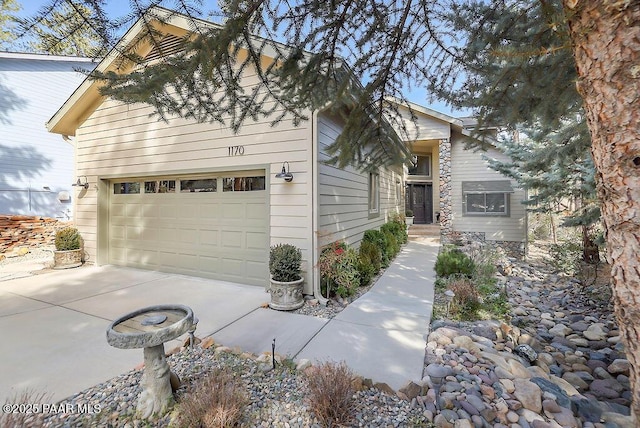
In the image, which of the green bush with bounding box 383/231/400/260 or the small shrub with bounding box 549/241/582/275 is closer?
the small shrub with bounding box 549/241/582/275

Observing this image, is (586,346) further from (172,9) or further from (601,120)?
(172,9)

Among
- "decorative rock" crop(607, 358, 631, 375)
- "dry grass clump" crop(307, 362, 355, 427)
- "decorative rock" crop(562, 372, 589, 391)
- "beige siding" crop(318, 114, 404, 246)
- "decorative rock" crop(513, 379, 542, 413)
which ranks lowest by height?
"decorative rock" crop(562, 372, 589, 391)

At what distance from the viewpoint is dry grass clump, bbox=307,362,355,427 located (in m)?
2.02

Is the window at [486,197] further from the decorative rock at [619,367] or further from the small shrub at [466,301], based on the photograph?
the decorative rock at [619,367]

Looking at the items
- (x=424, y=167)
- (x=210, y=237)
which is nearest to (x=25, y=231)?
(x=210, y=237)

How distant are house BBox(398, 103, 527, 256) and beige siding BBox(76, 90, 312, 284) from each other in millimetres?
6792

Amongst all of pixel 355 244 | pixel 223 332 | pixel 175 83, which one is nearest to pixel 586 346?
pixel 355 244

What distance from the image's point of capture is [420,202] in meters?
15.9

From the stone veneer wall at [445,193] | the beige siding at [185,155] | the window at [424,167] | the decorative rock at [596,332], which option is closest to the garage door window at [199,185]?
the beige siding at [185,155]

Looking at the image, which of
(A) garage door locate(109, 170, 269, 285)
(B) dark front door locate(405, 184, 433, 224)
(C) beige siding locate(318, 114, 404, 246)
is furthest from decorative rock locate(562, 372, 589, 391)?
(B) dark front door locate(405, 184, 433, 224)

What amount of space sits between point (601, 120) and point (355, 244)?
5.56 meters

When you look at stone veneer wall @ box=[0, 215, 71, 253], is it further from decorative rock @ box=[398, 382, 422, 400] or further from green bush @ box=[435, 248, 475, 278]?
green bush @ box=[435, 248, 475, 278]

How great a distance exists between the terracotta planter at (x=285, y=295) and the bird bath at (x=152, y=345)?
2.22 m

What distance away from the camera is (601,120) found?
147 cm
